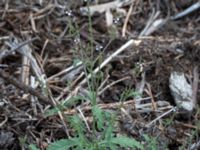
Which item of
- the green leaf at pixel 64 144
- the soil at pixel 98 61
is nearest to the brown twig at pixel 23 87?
the soil at pixel 98 61

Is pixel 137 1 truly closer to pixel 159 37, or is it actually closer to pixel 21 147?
pixel 159 37

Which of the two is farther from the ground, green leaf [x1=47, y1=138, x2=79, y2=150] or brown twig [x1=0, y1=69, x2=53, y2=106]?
brown twig [x1=0, y1=69, x2=53, y2=106]

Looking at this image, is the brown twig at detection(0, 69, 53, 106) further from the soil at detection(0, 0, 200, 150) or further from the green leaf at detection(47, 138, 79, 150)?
the green leaf at detection(47, 138, 79, 150)

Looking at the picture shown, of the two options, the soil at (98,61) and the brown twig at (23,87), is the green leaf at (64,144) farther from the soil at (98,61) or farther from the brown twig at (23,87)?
the brown twig at (23,87)

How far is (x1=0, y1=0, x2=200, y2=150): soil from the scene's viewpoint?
2311mm

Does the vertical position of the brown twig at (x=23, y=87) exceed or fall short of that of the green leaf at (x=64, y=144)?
it exceeds it

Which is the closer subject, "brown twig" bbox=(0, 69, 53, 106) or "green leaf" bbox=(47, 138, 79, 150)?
"green leaf" bbox=(47, 138, 79, 150)

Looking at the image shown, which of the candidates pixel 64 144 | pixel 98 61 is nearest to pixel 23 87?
A: pixel 98 61

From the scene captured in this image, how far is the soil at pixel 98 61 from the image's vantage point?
7.58 ft

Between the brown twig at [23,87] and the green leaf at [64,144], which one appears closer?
the green leaf at [64,144]

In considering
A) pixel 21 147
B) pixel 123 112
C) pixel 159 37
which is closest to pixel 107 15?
pixel 159 37

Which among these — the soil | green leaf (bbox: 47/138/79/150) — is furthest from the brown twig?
green leaf (bbox: 47/138/79/150)

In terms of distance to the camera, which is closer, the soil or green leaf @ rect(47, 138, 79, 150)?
green leaf @ rect(47, 138, 79, 150)

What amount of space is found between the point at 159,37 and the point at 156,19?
7.3 inches
